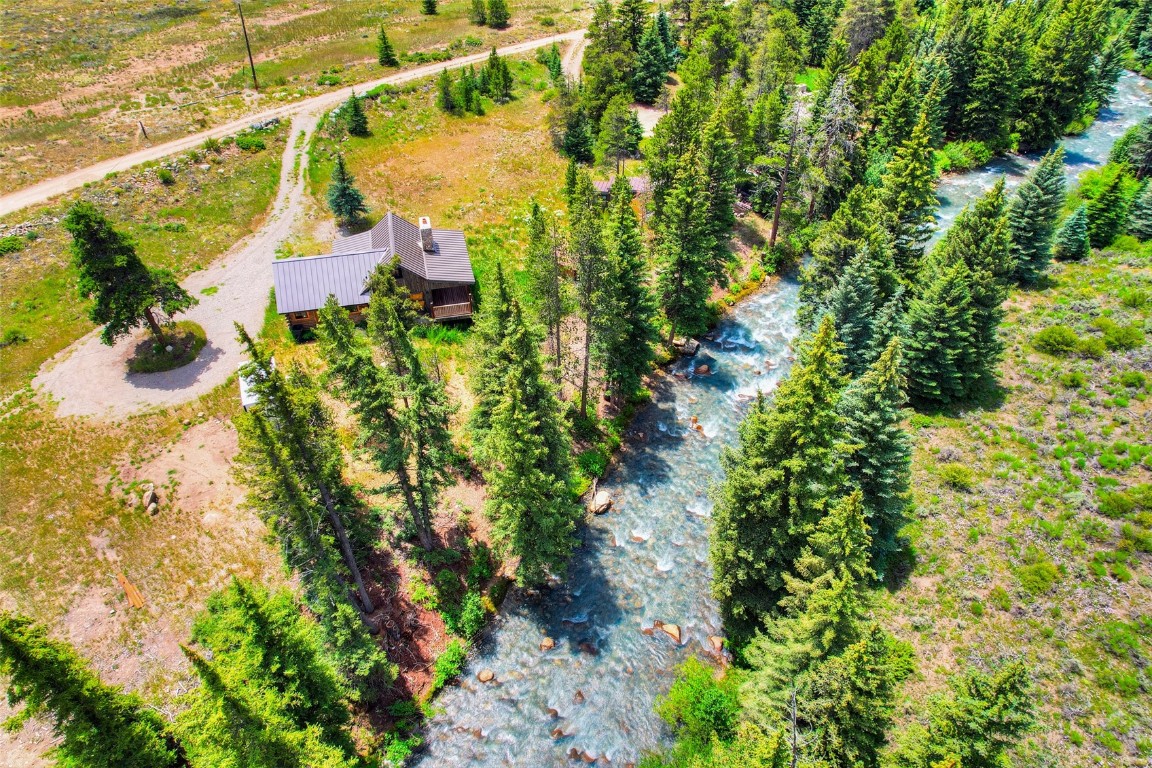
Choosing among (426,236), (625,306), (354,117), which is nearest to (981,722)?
(625,306)

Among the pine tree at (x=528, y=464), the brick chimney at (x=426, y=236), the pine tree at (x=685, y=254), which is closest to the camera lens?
the pine tree at (x=528, y=464)

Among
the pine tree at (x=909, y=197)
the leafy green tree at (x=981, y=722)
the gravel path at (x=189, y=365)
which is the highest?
the pine tree at (x=909, y=197)

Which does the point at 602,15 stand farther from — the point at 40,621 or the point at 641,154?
the point at 40,621

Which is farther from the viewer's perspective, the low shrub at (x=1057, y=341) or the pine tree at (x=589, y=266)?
the low shrub at (x=1057, y=341)

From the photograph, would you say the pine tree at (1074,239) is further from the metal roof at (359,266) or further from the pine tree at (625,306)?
the metal roof at (359,266)

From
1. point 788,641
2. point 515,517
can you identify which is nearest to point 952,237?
point 788,641

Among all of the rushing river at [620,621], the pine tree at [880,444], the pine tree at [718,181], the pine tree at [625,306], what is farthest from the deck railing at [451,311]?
the pine tree at [880,444]

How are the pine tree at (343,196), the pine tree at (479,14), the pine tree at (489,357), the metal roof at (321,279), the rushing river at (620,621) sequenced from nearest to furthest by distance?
the rushing river at (620,621), the pine tree at (489,357), the metal roof at (321,279), the pine tree at (343,196), the pine tree at (479,14)
